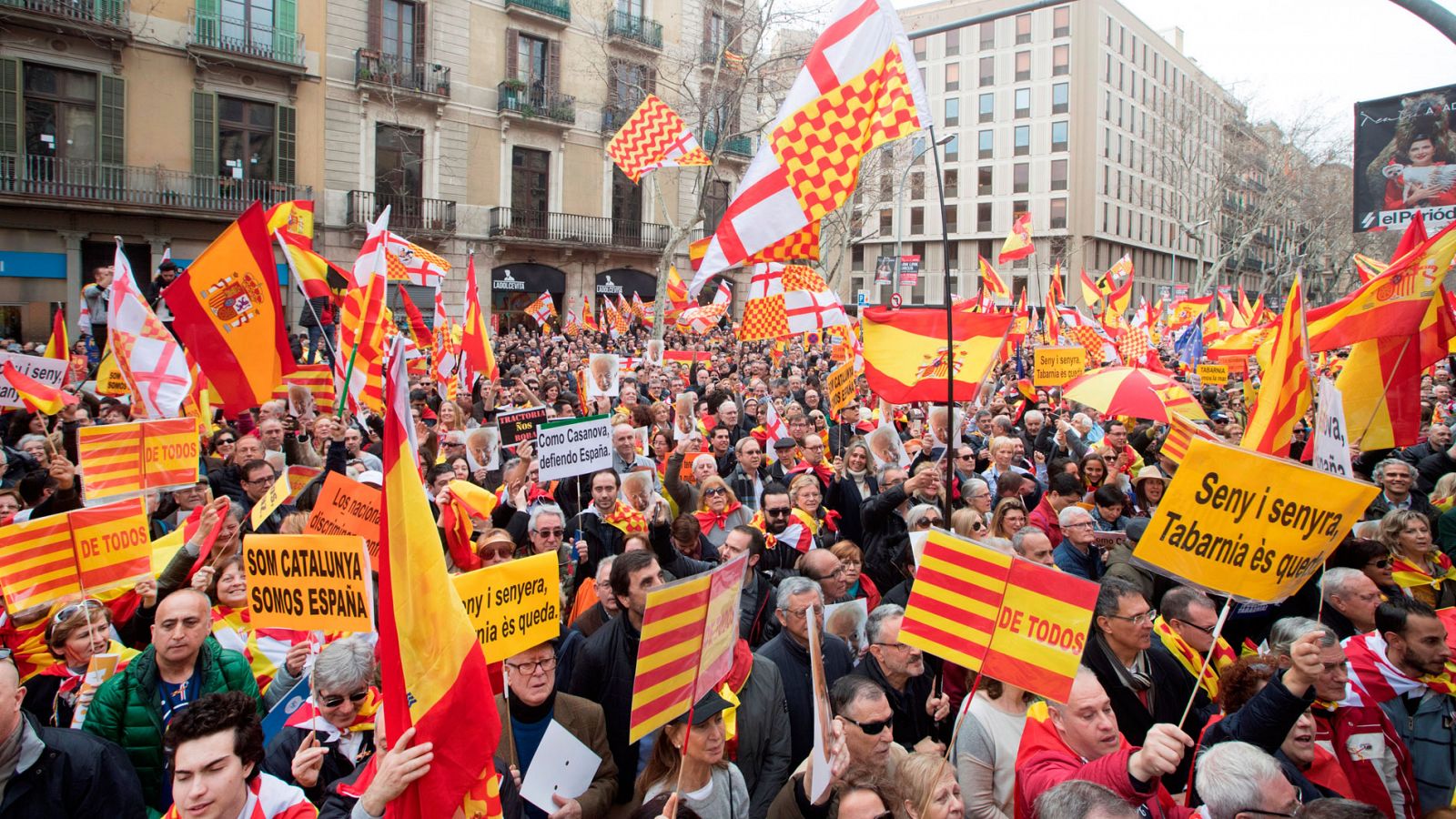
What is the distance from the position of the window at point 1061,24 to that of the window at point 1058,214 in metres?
10.7

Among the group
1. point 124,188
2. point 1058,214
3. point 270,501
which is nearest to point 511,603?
point 270,501

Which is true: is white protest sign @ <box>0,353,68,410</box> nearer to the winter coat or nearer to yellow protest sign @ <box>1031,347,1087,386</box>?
the winter coat

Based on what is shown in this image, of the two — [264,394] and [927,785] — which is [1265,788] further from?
[264,394]

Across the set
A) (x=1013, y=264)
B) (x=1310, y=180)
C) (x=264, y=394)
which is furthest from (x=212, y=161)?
(x=1013, y=264)

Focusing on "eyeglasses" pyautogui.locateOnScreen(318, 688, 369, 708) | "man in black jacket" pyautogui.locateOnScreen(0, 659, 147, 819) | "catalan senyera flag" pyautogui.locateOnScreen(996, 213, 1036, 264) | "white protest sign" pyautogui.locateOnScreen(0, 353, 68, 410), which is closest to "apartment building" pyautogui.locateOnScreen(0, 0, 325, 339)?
"white protest sign" pyautogui.locateOnScreen(0, 353, 68, 410)

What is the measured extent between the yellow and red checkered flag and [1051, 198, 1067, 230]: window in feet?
181

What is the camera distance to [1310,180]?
4709 cm

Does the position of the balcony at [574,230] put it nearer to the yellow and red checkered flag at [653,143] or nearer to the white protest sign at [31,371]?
the yellow and red checkered flag at [653,143]

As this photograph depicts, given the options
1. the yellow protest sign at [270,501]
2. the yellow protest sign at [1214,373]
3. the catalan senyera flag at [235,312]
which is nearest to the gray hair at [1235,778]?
the yellow protest sign at [270,501]

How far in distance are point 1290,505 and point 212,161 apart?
28.3 meters

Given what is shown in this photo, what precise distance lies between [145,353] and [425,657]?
Answer: 24.1 ft

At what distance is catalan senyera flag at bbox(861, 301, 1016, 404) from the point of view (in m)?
7.82

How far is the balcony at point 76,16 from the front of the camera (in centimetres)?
2223

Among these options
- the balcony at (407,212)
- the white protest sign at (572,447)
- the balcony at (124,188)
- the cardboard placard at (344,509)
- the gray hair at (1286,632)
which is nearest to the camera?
the gray hair at (1286,632)
